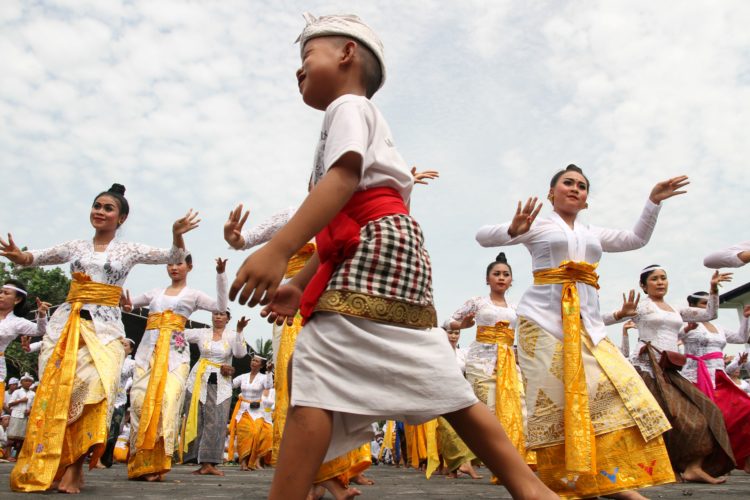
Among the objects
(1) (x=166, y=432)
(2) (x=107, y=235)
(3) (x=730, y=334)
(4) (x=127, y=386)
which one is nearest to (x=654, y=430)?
(2) (x=107, y=235)

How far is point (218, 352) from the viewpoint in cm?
1084

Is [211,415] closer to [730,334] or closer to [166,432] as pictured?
[166,432]

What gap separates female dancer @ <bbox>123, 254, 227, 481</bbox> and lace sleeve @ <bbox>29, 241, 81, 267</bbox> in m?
0.91

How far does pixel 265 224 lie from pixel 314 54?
2.89 meters

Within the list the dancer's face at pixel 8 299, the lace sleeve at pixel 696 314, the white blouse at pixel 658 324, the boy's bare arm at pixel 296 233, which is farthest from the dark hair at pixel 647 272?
the dancer's face at pixel 8 299

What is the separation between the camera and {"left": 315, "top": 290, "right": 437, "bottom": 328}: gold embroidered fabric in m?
2.13

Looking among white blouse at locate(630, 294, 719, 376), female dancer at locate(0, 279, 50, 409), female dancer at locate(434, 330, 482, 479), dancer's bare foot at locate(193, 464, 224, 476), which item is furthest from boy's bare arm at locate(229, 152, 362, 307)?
female dancer at locate(0, 279, 50, 409)

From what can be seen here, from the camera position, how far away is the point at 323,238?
2.30m

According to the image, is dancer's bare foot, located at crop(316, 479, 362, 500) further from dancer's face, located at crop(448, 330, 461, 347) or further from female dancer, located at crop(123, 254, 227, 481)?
dancer's face, located at crop(448, 330, 461, 347)

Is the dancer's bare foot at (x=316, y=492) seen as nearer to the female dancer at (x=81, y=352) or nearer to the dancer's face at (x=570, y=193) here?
the female dancer at (x=81, y=352)

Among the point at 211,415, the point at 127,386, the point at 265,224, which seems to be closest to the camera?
the point at 265,224

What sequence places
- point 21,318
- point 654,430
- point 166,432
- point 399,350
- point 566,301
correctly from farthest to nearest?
point 21,318
point 166,432
point 566,301
point 654,430
point 399,350

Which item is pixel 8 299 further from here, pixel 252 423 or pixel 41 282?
pixel 41 282

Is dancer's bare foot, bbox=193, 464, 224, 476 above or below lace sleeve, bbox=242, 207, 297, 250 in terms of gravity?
below
